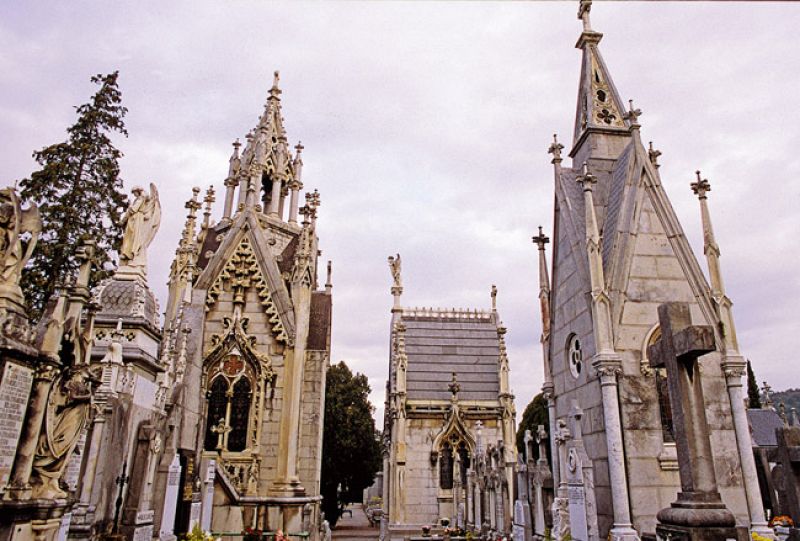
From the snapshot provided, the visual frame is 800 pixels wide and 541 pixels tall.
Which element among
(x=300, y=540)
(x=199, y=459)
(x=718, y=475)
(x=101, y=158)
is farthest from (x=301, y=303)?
(x=718, y=475)

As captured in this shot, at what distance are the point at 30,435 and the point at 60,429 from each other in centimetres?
47

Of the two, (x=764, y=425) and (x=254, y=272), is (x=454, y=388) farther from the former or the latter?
(x=764, y=425)

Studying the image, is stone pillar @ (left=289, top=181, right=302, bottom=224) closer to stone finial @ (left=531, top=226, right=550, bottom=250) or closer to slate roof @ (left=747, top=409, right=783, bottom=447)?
stone finial @ (left=531, top=226, right=550, bottom=250)

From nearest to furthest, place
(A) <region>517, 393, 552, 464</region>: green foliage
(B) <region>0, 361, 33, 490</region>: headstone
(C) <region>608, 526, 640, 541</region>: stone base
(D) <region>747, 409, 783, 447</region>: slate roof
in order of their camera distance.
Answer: (B) <region>0, 361, 33, 490</region>: headstone, (C) <region>608, 526, 640, 541</region>: stone base, (D) <region>747, 409, 783, 447</region>: slate roof, (A) <region>517, 393, 552, 464</region>: green foliage

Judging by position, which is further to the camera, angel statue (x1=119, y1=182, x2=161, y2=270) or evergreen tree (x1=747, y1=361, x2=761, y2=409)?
evergreen tree (x1=747, y1=361, x2=761, y2=409)

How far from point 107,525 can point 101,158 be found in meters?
14.9

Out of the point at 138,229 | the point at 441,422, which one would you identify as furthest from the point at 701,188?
the point at 441,422

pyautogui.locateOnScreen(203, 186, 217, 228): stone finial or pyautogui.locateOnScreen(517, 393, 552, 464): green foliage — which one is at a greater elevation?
pyautogui.locateOnScreen(203, 186, 217, 228): stone finial

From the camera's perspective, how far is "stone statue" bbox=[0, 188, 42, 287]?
236 inches

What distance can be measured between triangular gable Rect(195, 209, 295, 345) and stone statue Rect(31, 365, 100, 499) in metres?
11.4

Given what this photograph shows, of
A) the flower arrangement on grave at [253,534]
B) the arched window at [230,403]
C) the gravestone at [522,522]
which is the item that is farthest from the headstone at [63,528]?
the gravestone at [522,522]

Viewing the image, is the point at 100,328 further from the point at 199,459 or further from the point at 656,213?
the point at 656,213

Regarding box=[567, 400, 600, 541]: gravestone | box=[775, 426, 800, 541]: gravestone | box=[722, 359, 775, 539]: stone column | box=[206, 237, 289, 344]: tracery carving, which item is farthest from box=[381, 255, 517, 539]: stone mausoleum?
box=[775, 426, 800, 541]: gravestone

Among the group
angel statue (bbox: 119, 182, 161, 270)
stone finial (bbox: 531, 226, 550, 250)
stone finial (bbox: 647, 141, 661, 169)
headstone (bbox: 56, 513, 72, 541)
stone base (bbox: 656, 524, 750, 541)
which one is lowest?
headstone (bbox: 56, 513, 72, 541)
